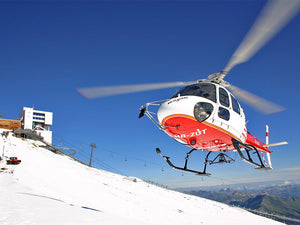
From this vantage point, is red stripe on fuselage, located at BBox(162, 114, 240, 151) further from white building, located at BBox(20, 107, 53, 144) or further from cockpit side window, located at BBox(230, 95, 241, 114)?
white building, located at BBox(20, 107, 53, 144)

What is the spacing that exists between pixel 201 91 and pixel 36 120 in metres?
68.9

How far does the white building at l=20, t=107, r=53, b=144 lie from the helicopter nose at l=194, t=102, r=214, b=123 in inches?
2245

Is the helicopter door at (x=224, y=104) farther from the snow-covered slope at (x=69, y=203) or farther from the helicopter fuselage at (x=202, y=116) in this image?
the snow-covered slope at (x=69, y=203)

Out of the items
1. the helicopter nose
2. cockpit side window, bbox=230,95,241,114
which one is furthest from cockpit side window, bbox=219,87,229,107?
the helicopter nose

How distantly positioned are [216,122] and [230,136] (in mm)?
1397

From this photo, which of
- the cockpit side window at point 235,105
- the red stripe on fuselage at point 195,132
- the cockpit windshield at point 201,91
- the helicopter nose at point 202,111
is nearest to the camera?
the helicopter nose at point 202,111

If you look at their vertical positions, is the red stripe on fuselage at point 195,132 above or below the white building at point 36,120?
below

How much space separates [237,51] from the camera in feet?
25.6

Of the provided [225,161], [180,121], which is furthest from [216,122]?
[225,161]

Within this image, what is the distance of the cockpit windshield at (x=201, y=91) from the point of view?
366 inches

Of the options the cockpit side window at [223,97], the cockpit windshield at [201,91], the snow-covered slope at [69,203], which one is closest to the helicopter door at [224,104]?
the cockpit side window at [223,97]

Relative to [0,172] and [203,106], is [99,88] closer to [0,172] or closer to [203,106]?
[203,106]

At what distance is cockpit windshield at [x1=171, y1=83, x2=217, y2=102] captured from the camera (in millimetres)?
9297

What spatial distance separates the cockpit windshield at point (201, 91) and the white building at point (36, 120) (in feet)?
185
